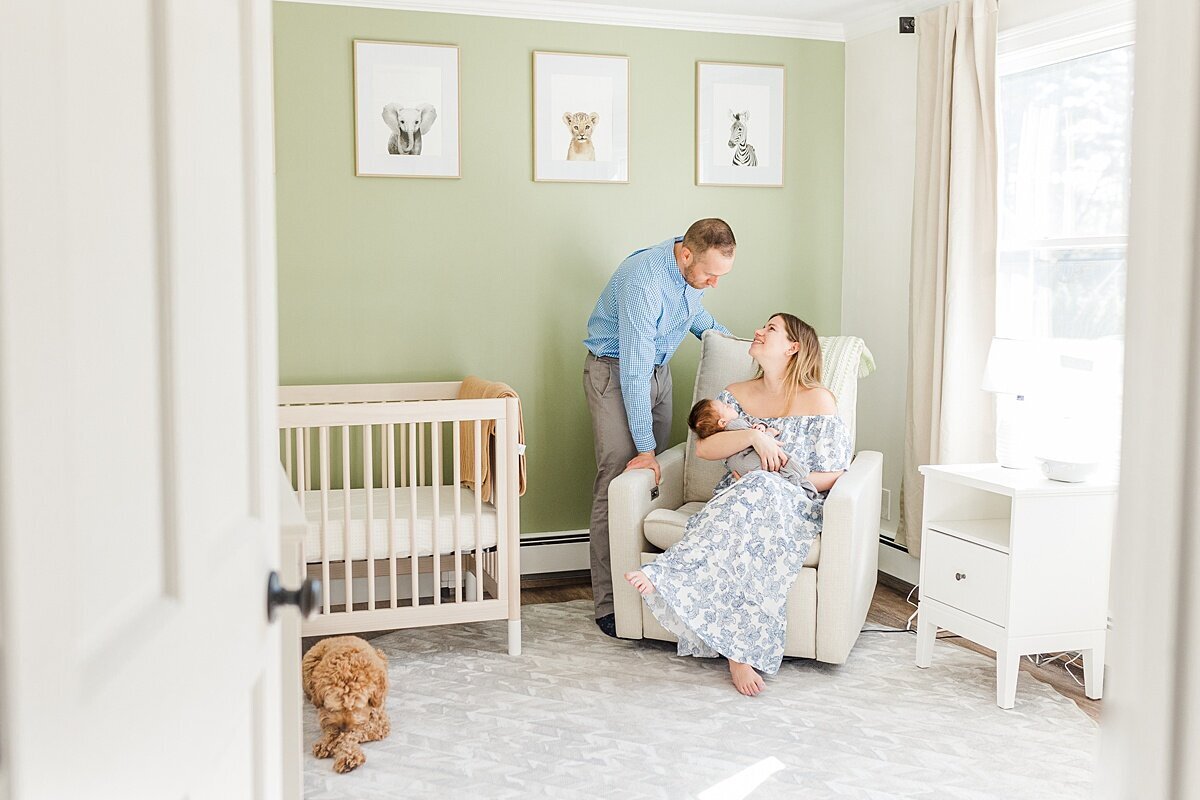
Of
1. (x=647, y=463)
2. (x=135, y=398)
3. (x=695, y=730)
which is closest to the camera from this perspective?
(x=135, y=398)

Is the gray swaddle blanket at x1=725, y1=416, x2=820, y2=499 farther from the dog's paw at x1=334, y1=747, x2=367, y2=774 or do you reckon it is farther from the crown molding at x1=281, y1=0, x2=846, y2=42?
the crown molding at x1=281, y1=0, x2=846, y2=42

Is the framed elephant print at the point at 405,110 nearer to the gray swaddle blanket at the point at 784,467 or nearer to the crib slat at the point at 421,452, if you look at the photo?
the crib slat at the point at 421,452

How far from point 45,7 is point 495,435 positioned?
279 cm

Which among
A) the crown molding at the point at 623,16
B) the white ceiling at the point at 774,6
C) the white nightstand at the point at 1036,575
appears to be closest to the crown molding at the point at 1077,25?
the white ceiling at the point at 774,6

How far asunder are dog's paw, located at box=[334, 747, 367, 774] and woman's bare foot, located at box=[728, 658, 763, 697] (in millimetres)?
1126

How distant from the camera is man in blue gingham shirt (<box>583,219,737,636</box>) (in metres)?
3.51

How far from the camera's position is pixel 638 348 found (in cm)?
353

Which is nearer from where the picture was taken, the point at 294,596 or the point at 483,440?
the point at 294,596

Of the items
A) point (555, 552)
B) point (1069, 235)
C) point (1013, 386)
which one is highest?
point (1069, 235)

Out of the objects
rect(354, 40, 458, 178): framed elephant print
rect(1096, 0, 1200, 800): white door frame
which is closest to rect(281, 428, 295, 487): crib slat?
rect(354, 40, 458, 178): framed elephant print

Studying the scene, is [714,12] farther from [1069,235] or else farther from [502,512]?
[502,512]

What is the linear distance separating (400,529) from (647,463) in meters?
0.87

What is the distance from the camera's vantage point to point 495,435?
3277mm

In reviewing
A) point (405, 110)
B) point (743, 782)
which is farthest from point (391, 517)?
point (405, 110)
